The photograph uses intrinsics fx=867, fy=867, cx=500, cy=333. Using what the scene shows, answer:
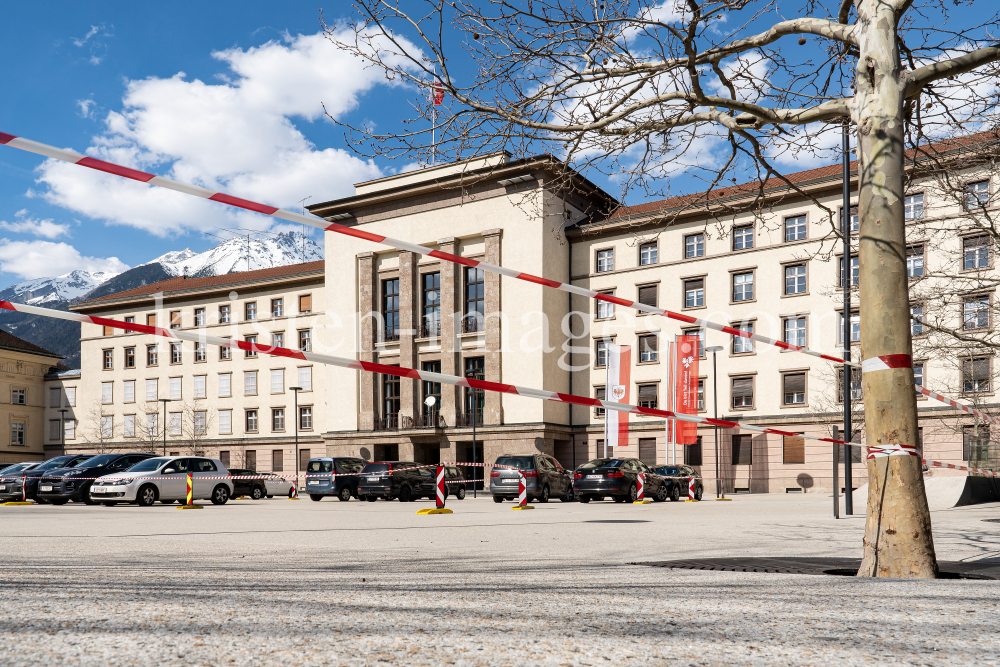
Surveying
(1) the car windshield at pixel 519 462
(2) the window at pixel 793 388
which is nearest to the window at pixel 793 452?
(2) the window at pixel 793 388

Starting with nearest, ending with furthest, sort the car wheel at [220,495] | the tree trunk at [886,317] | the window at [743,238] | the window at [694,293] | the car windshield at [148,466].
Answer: the tree trunk at [886,317]
the car windshield at [148,466]
the car wheel at [220,495]
the window at [743,238]
the window at [694,293]

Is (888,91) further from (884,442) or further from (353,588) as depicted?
(353,588)

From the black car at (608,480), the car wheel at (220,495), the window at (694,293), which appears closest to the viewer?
the car wheel at (220,495)

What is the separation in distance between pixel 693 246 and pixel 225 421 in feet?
122

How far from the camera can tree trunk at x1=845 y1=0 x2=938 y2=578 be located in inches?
250

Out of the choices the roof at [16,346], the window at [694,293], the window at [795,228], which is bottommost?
the roof at [16,346]

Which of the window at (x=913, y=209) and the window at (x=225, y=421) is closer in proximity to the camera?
the window at (x=913, y=209)

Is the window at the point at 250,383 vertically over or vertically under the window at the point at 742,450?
over

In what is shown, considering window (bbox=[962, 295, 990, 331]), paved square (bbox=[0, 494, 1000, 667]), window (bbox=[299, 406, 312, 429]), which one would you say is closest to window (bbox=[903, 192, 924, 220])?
window (bbox=[962, 295, 990, 331])

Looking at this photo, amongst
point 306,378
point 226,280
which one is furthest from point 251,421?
point 226,280

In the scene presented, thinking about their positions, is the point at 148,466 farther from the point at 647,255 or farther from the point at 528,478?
the point at 647,255

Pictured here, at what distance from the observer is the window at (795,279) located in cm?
4469

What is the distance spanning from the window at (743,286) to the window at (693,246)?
8.13 ft

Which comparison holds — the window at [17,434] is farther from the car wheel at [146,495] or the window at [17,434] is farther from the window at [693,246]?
the car wheel at [146,495]
